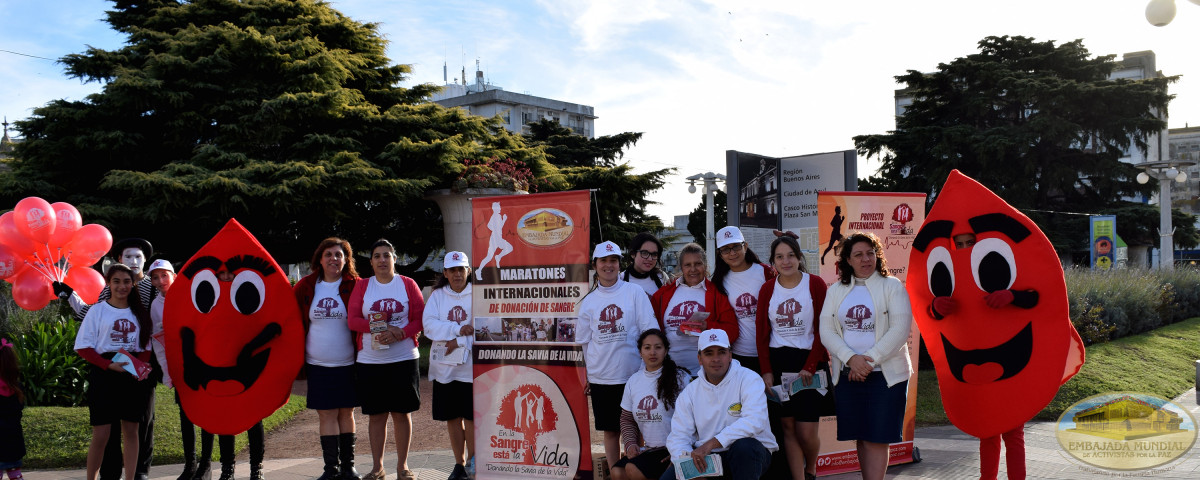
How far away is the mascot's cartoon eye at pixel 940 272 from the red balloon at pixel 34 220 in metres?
8.74

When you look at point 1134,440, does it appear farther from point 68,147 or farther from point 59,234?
point 68,147

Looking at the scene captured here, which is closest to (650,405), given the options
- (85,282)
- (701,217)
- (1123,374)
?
(85,282)

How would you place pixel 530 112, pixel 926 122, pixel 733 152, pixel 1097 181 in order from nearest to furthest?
pixel 733 152 → pixel 1097 181 → pixel 926 122 → pixel 530 112

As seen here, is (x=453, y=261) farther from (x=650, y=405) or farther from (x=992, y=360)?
(x=992, y=360)

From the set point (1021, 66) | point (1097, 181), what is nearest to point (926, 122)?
point (1021, 66)

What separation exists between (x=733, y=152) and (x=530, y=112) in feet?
217

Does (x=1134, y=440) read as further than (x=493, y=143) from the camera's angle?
No

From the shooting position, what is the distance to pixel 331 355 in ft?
20.3

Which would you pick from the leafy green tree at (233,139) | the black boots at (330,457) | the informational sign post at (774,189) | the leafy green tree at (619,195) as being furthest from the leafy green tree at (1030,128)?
the black boots at (330,457)

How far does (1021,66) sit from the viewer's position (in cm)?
3819

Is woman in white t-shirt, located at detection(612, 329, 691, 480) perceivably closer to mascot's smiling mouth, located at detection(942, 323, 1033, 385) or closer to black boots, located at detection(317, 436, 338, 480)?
mascot's smiling mouth, located at detection(942, 323, 1033, 385)

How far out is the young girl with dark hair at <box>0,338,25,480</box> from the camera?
18.7 feet

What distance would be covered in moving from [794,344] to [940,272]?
1040mm

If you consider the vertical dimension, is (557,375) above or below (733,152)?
below
